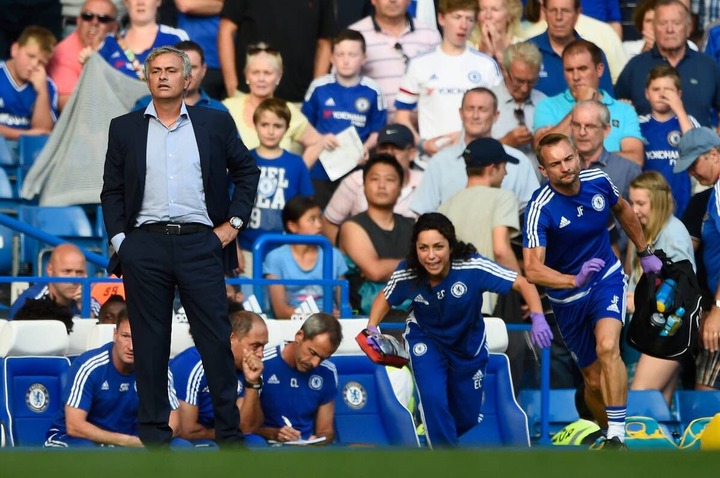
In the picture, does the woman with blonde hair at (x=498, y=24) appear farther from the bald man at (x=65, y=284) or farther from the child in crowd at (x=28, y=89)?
the bald man at (x=65, y=284)

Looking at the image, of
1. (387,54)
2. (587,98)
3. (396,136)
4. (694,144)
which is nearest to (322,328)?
(396,136)

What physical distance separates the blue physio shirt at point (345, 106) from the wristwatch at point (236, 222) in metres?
4.83

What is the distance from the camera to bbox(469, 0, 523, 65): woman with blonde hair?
13539mm

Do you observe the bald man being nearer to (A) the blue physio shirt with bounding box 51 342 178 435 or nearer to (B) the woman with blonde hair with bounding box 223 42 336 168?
(A) the blue physio shirt with bounding box 51 342 178 435

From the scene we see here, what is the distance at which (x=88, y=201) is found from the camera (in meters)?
12.4

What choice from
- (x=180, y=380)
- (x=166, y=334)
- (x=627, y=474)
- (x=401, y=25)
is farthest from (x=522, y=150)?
(x=627, y=474)

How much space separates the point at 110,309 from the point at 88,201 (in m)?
2.33

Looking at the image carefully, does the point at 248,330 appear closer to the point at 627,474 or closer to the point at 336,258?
the point at 336,258

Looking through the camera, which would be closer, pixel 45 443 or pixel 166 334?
pixel 166 334

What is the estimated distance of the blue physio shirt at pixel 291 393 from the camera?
32.3 ft

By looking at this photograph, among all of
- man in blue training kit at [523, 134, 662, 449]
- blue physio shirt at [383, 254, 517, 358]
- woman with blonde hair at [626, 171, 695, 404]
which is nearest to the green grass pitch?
man in blue training kit at [523, 134, 662, 449]

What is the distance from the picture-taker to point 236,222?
27.0ft

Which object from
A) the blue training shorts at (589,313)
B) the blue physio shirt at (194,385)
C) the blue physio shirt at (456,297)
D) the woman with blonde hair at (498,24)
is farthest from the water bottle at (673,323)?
the woman with blonde hair at (498,24)

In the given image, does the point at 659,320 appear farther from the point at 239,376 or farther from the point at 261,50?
the point at 261,50
